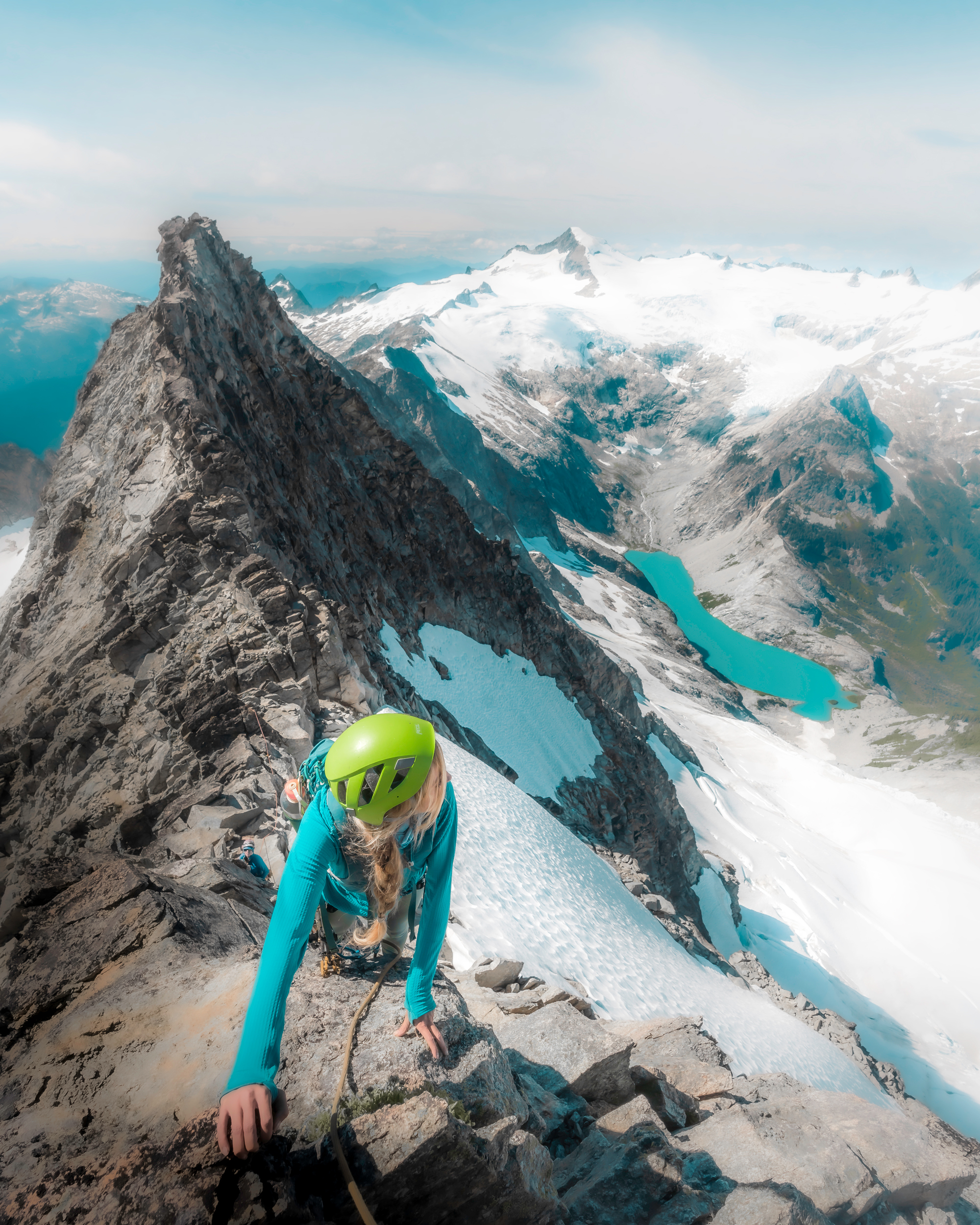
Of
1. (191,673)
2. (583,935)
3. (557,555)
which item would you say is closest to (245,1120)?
(191,673)

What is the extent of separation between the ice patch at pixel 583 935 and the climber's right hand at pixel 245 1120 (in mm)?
7548

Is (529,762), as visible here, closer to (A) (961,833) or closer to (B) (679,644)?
(A) (961,833)

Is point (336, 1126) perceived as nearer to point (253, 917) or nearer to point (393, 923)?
point (393, 923)

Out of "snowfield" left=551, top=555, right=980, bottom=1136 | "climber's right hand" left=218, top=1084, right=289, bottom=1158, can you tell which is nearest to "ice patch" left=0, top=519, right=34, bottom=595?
"climber's right hand" left=218, top=1084, right=289, bottom=1158

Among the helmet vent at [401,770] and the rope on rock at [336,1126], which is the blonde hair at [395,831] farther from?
the rope on rock at [336,1126]

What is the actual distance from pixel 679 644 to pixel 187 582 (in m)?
142

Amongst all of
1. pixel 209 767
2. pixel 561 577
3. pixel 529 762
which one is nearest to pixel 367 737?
pixel 209 767

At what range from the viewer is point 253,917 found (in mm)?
7074

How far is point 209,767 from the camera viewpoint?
41.9 feet

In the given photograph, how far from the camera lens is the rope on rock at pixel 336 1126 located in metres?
3.54

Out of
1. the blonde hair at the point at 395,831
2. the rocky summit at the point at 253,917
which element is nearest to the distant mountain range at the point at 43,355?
the rocky summit at the point at 253,917

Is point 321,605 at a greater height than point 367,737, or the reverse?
point 367,737

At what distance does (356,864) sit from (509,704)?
29982mm

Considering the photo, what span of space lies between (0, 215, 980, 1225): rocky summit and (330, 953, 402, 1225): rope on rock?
11 cm
